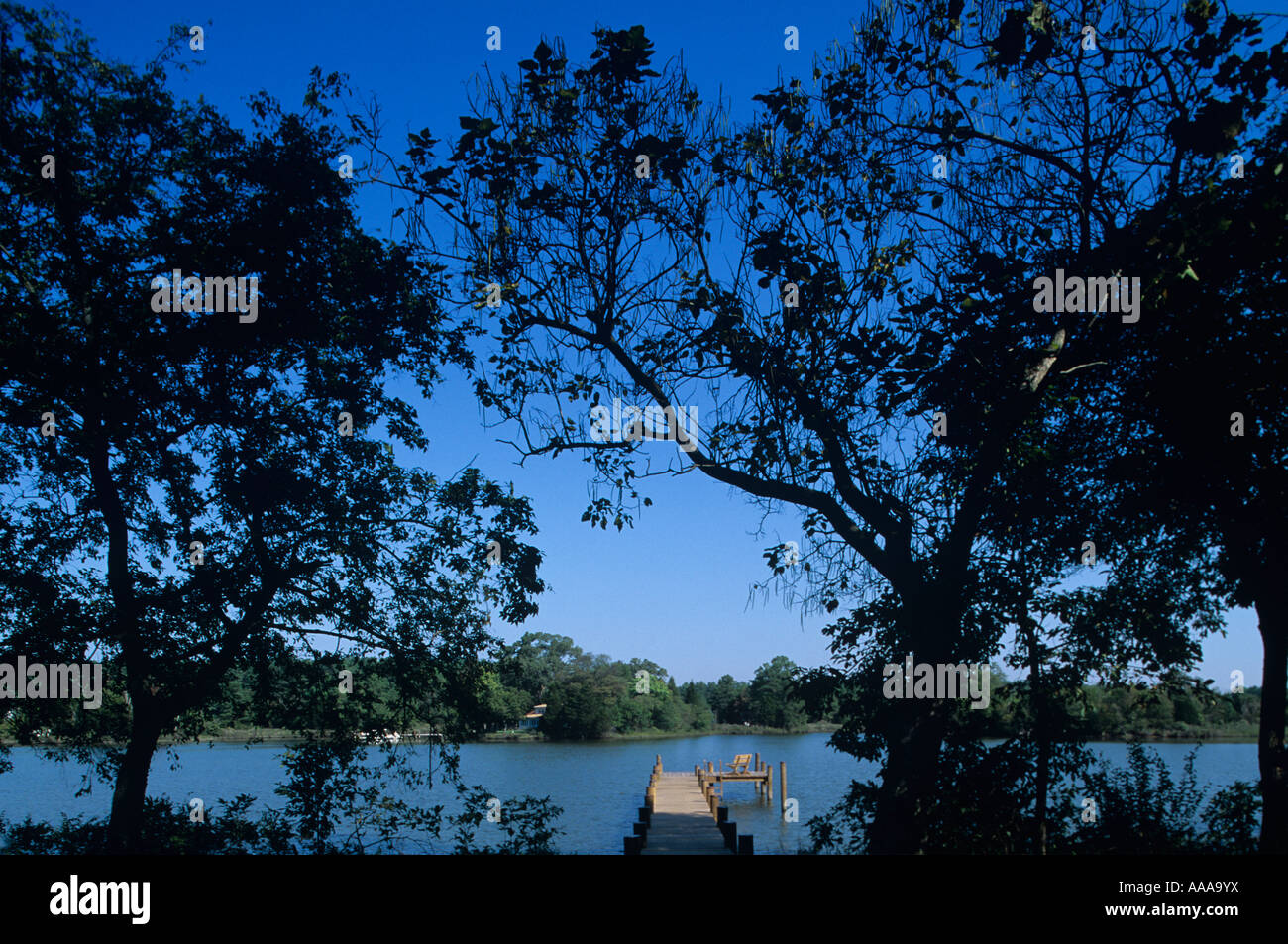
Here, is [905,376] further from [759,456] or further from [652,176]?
[652,176]

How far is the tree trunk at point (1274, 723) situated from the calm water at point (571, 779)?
321 centimetres

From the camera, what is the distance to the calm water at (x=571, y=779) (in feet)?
52.7

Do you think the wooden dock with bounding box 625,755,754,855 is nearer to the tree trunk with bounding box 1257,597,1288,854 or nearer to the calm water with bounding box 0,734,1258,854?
the calm water with bounding box 0,734,1258,854

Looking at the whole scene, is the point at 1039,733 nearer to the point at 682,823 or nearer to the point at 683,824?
the point at 683,824

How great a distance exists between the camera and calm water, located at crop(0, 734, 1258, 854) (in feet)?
52.7

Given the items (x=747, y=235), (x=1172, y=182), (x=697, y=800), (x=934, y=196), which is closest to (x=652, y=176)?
(x=747, y=235)

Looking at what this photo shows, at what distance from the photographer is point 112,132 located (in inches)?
441

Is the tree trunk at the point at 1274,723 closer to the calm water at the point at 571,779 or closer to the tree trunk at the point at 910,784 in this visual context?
the calm water at the point at 571,779

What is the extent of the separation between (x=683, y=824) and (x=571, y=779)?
41.0ft

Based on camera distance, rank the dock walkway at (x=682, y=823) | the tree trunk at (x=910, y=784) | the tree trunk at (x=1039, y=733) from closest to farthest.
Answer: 1. the tree trunk at (x=910, y=784)
2. the tree trunk at (x=1039, y=733)
3. the dock walkway at (x=682, y=823)

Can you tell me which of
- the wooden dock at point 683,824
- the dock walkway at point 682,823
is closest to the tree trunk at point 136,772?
the wooden dock at point 683,824

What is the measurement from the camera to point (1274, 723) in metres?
9.44

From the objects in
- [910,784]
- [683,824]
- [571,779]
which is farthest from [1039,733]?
[571,779]
